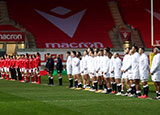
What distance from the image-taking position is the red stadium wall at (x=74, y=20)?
51.3 m

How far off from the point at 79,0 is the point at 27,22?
30.2 feet

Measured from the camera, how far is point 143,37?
5459 centimetres

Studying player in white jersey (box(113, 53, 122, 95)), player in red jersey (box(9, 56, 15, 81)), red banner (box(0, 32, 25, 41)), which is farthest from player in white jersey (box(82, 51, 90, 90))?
red banner (box(0, 32, 25, 41))

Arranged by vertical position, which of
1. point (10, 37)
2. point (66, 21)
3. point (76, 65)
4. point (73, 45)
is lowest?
point (76, 65)

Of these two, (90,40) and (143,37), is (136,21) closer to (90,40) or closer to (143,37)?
(143,37)

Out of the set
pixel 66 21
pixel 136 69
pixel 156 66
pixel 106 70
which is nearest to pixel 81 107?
pixel 156 66

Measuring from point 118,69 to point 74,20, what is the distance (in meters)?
34.5

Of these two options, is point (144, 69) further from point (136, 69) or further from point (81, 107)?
point (81, 107)

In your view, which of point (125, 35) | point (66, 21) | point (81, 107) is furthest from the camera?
point (66, 21)

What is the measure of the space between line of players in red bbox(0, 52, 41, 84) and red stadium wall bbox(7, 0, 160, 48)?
1325cm

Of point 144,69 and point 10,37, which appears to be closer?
point 144,69

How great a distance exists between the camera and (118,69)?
20672 millimetres

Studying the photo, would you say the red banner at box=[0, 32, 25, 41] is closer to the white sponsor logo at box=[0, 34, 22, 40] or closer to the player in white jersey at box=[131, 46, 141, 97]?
the white sponsor logo at box=[0, 34, 22, 40]

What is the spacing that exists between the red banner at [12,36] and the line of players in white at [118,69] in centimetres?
2306
